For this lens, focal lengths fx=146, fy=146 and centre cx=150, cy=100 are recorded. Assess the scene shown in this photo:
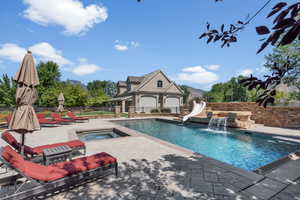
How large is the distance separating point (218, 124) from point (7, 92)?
128 ft

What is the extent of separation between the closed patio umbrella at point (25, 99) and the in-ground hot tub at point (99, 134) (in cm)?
556

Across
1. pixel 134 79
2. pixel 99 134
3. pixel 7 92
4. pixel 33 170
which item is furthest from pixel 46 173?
pixel 7 92

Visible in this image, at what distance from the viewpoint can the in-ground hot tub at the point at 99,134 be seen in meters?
9.59

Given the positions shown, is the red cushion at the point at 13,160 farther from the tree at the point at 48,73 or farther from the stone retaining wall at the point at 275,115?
the tree at the point at 48,73

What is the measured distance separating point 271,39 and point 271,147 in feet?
29.5

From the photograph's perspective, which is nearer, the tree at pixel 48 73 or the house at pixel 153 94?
the house at pixel 153 94

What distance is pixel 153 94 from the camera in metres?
26.9

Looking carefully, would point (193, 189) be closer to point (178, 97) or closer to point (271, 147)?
point (271, 147)

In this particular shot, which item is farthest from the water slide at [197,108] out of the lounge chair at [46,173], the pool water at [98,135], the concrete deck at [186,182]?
the lounge chair at [46,173]

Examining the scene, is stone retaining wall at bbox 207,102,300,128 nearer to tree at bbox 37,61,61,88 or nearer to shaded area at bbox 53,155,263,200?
shaded area at bbox 53,155,263,200

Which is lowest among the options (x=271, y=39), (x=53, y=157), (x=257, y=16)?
(x=53, y=157)

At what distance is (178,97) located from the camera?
94.4 ft

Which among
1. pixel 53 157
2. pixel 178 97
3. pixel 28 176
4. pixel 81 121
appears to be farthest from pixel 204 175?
pixel 178 97

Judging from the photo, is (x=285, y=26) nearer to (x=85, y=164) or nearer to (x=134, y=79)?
(x=85, y=164)
